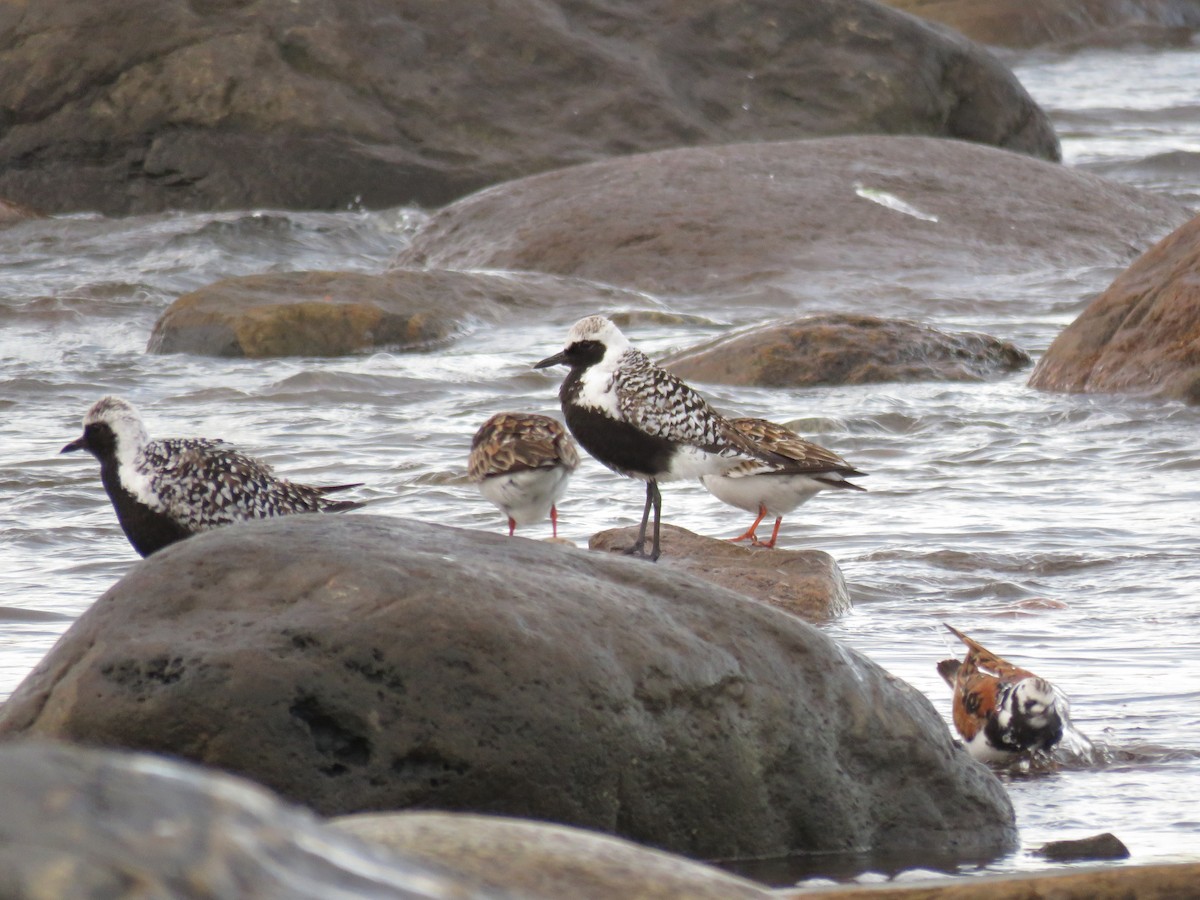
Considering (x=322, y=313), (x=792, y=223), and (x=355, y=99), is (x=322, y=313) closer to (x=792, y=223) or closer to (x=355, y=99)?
(x=792, y=223)

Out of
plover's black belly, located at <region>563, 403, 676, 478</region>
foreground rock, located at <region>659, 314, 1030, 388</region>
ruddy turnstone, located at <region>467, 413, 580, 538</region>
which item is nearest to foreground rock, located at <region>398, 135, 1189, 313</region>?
foreground rock, located at <region>659, 314, 1030, 388</region>

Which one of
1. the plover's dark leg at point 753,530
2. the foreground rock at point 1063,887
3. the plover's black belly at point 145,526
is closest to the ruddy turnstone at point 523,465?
the plover's dark leg at point 753,530

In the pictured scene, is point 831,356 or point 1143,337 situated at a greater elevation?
point 1143,337

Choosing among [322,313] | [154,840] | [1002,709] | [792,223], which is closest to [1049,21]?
[792,223]

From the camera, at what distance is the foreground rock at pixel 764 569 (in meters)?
7.09

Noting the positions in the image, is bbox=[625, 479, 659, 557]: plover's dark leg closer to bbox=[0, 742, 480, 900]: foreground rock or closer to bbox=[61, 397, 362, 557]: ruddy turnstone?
bbox=[61, 397, 362, 557]: ruddy turnstone

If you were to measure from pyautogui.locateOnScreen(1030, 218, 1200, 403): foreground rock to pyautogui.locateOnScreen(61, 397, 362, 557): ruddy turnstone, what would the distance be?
5571 mm

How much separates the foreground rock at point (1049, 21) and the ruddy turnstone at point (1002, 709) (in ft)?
91.9

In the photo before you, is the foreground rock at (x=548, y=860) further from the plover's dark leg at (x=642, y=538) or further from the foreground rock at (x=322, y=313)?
the foreground rock at (x=322, y=313)

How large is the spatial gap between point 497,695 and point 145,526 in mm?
3042

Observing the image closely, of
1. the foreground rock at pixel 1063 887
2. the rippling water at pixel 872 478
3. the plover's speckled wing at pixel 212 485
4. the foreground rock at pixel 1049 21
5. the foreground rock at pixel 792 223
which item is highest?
the foreground rock at pixel 1049 21

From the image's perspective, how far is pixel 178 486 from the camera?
6.95 metres

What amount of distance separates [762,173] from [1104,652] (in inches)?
380

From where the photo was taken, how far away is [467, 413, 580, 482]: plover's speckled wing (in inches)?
315
